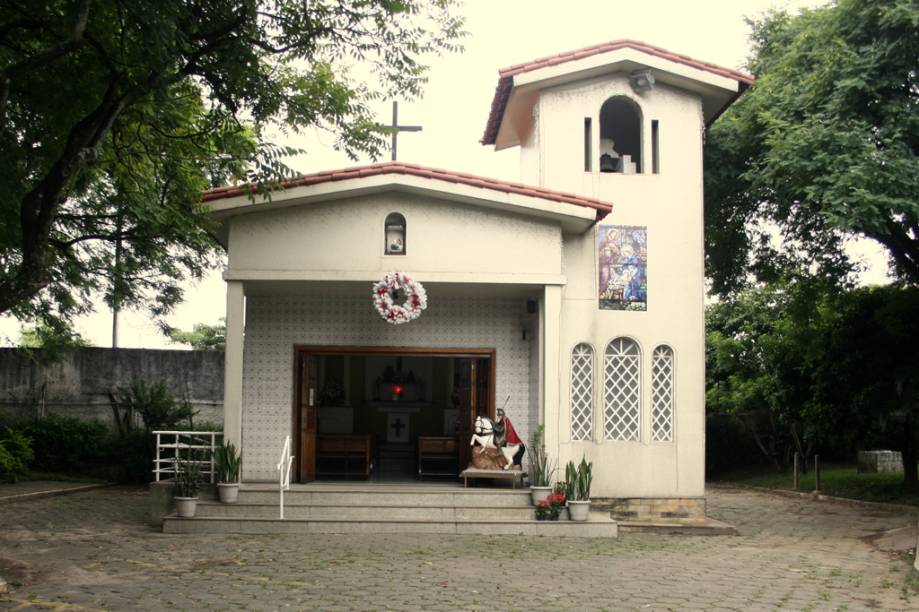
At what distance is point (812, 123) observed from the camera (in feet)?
50.0

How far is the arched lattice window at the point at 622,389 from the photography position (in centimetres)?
1471

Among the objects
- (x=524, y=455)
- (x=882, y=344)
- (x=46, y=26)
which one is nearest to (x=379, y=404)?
(x=524, y=455)

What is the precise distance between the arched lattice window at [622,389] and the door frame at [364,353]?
1763 mm

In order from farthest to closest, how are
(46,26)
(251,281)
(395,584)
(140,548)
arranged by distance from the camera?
1. (251,281)
2. (140,548)
3. (46,26)
4. (395,584)

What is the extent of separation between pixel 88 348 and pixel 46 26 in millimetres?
13777

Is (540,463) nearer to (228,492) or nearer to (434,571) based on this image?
(434,571)

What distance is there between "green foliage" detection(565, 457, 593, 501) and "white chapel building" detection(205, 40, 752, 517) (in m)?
0.44

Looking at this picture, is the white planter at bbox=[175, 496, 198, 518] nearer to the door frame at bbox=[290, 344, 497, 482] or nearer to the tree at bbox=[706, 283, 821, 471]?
the door frame at bbox=[290, 344, 497, 482]

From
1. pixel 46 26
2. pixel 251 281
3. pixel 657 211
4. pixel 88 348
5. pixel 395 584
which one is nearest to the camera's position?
pixel 395 584

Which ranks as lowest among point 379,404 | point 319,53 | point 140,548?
point 140,548

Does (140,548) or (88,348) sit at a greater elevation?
(88,348)

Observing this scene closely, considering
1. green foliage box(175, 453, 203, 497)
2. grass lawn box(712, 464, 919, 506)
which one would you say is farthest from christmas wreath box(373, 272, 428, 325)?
grass lawn box(712, 464, 919, 506)

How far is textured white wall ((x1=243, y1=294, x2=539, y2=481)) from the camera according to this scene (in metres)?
14.7

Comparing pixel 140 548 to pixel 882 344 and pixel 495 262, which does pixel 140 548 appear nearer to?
pixel 495 262
